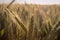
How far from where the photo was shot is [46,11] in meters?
1.90

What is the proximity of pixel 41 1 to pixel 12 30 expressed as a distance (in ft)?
1.52

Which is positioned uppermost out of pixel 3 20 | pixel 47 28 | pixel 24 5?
pixel 24 5

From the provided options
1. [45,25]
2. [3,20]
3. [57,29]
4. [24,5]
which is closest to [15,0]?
[24,5]

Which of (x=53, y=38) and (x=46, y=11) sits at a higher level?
(x=46, y=11)

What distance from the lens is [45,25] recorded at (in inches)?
75.2

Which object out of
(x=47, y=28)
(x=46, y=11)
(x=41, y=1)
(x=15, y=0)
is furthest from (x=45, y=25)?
(x=15, y=0)

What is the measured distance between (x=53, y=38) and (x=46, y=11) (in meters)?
0.32

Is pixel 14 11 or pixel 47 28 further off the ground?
pixel 14 11

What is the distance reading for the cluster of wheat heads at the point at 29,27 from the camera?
1.90 m

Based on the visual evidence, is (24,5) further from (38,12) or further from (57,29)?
(57,29)

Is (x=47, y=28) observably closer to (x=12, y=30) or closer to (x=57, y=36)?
(x=57, y=36)

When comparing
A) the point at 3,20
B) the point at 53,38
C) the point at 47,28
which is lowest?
the point at 53,38

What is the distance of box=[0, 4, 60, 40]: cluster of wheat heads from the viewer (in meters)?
1.90

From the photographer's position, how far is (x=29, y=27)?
190 cm
